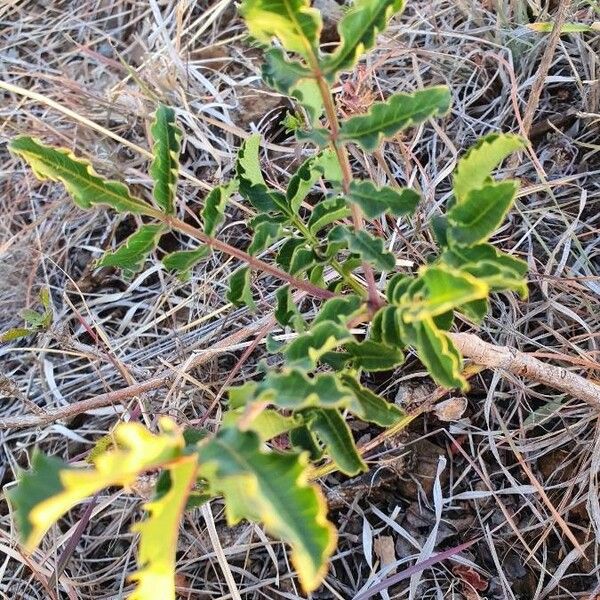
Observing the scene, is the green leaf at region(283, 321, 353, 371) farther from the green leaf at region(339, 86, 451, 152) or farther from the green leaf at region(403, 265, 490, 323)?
the green leaf at region(339, 86, 451, 152)

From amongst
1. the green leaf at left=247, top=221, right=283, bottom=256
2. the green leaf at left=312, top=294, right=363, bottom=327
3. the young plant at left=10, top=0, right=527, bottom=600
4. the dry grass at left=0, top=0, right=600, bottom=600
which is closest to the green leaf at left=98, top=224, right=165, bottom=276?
the young plant at left=10, top=0, right=527, bottom=600

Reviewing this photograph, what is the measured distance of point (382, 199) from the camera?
81 cm

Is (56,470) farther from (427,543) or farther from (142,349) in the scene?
(142,349)

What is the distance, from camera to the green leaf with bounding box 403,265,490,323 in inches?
26.3

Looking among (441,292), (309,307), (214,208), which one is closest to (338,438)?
(441,292)

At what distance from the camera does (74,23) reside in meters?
2.17

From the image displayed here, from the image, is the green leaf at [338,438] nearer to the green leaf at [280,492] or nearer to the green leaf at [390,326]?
the green leaf at [390,326]

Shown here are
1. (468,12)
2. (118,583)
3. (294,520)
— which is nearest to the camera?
(294,520)

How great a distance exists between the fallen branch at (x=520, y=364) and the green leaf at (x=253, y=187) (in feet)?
0.93

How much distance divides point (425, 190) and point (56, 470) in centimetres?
115

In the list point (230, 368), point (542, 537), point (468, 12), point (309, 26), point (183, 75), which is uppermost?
point (309, 26)

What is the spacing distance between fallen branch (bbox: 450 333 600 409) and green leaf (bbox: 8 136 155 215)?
43 centimetres

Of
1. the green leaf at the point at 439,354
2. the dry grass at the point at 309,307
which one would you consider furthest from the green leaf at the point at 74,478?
the dry grass at the point at 309,307

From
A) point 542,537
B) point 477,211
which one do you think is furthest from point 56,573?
point 477,211
